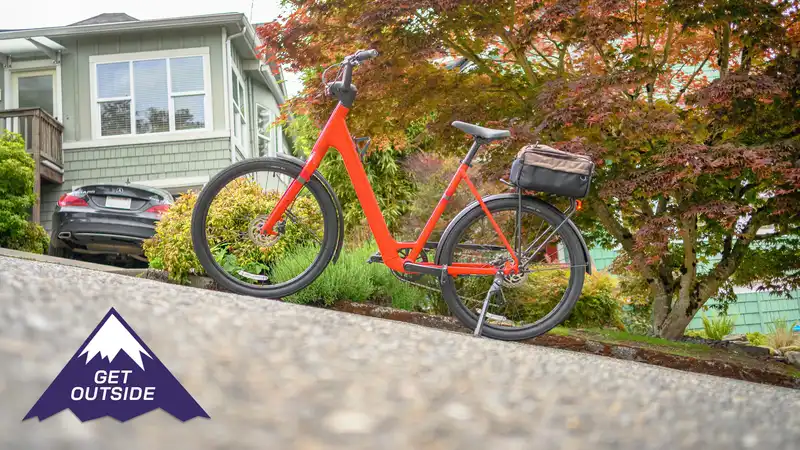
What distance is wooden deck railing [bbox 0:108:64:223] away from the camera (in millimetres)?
11258

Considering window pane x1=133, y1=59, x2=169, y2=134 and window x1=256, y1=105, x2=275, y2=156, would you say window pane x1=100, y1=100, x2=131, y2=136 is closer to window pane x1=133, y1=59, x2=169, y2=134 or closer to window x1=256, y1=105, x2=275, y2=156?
window pane x1=133, y1=59, x2=169, y2=134

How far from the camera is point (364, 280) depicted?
4.94 metres

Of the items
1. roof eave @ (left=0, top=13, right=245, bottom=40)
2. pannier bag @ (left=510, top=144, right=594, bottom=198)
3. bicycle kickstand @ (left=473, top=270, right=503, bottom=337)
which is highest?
roof eave @ (left=0, top=13, right=245, bottom=40)

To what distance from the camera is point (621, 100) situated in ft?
14.6

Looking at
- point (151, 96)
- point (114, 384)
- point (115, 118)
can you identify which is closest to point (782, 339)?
point (114, 384)

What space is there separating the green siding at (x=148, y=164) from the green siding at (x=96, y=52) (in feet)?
2.53

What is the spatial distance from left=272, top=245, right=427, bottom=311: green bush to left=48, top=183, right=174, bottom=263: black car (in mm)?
3257

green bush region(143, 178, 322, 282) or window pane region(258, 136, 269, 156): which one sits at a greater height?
window pane region(258, 136, 269, 156)

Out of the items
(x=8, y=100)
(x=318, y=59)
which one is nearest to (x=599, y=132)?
(x=318, y=59)

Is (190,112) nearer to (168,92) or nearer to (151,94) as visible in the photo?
(168,92)

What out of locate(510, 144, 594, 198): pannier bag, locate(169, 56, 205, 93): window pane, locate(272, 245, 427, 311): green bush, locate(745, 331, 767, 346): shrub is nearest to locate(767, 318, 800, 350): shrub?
locate(745, 331, 767, 346): shrub

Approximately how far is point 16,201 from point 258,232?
7.44m

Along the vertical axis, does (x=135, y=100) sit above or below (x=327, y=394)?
above

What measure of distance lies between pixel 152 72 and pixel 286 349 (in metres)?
12.6
